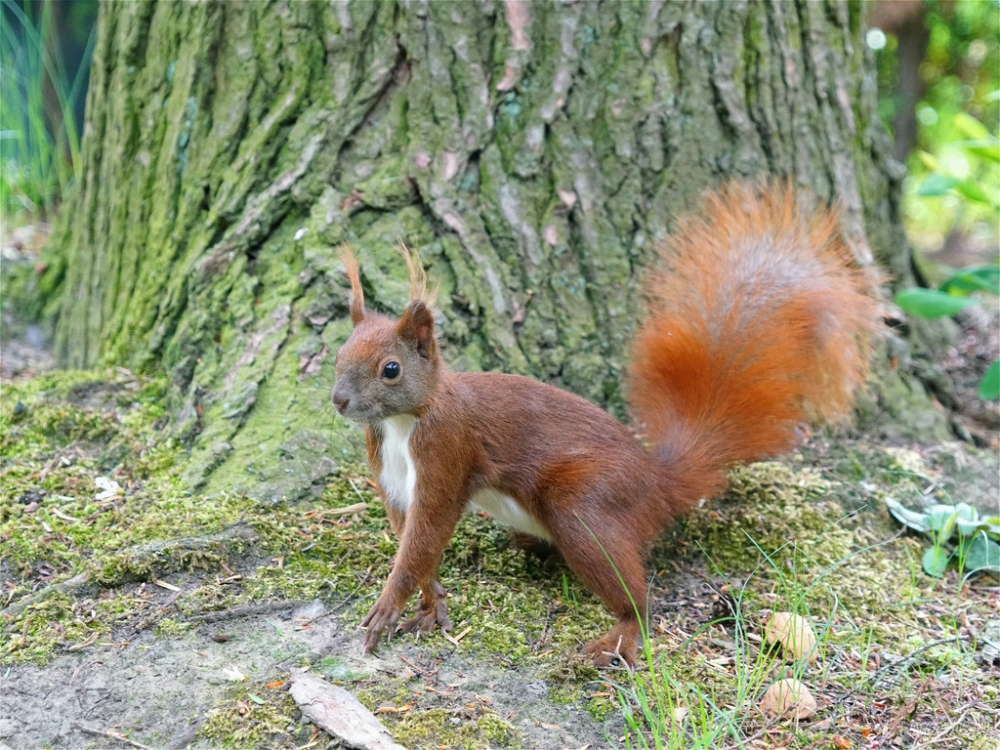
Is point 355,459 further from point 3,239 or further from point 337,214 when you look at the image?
point 3,239

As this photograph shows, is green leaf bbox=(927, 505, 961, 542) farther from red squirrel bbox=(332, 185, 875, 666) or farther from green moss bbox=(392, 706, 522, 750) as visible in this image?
green moss bbox=(392, 706, 522, 750)

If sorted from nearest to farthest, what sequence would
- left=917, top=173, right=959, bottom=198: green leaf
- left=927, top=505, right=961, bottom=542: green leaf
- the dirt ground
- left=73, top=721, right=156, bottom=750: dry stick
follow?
left=73, top=721, right=156, bottom=750: dry stick < the dirt ground < left=927, top=505, right=961, bottom=542: green leaf < left=917, top=173, right=959, bottom=198: green leaf

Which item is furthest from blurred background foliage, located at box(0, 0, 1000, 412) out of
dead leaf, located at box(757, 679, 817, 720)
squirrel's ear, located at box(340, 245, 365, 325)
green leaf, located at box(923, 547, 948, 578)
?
squirrel's ear, located at box(340, 245, 365, 325)

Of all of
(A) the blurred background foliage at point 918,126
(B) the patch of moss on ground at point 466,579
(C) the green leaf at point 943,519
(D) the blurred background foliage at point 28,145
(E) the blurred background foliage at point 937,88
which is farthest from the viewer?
(E) the blurred background foliage at point 937,88

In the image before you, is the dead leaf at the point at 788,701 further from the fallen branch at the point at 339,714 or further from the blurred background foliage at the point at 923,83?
the blurred background foliage at the point at 923,83

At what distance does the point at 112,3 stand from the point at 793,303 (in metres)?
2.41

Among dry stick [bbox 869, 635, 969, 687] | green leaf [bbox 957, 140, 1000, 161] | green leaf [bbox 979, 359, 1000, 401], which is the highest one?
Answer: green leaf [bbox 957, 140, 1000, 161]

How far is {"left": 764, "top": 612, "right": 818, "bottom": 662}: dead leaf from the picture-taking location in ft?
6.61

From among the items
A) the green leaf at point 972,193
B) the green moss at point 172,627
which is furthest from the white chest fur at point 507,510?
the green leaf at point 972,193

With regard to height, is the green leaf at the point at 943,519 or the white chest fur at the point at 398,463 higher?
the white chest fur at the point at 398,463

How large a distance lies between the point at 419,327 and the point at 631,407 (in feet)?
2.71

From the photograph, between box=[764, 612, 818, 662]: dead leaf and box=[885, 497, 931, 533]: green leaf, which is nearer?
box=[764, 612, 818, 662]: dead leaf

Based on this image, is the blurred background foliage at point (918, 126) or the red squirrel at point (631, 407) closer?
the red squirrel at point (631, 407)

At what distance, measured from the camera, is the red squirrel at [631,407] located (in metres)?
2.08
